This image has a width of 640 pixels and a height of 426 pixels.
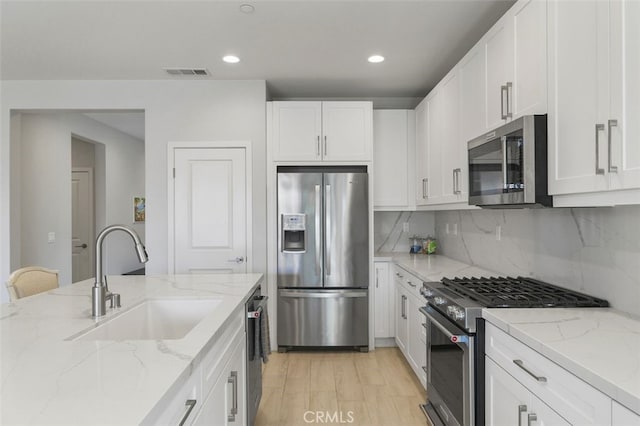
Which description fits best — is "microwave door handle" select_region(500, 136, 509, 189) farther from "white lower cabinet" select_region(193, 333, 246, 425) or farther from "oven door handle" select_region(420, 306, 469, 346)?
"white lower cabinet" select_region(193, 333, 246, 425)

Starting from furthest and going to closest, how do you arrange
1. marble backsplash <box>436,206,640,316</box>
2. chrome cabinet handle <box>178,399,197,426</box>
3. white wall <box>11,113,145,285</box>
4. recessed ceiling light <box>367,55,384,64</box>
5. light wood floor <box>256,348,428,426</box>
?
1. white wall <box>11,113,145,285</box>
2. recessed ceiling light <box>367,55,384,64</box>
3. light wood floor <box>256,348,428,426</box>
4. marble backsplash <box>436,206,640,316</box>
5. chrome cabinet handle <box>178,399,197,426</box>

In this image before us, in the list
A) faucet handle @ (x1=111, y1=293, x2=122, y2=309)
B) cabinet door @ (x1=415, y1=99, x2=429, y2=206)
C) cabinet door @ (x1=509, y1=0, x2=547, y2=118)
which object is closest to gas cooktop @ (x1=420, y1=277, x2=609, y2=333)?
cabinet door @ (x1=509, y1=0, x2=547, y2=118)

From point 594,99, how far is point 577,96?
0.10 meters

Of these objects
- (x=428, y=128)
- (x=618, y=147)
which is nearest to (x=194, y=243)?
(x=428, y=128)

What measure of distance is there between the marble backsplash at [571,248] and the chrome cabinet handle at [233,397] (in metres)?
1.77

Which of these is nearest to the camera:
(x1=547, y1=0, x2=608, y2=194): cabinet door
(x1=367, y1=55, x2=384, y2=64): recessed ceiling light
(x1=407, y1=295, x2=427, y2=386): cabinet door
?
(x1=547, y1=0, x2=608, y2=194): cabinet door

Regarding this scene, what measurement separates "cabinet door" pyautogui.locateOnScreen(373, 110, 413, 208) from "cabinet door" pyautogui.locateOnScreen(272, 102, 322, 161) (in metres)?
0.70

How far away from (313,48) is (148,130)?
1885 mm

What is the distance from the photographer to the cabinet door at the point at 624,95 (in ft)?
3.94

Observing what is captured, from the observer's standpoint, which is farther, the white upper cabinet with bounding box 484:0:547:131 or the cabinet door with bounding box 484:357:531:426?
the white upper cabinet with bounding box 484:0:547:131

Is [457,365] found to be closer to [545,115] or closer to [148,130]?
[545,115]

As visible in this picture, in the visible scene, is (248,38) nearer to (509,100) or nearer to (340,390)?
(509,100)

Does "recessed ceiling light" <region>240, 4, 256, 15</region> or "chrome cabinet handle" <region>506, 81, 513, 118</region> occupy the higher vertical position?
"recessed ceiling light" <region>240, 4, 256, 15</region>

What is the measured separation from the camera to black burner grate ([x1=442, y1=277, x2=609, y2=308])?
67.4 inches
